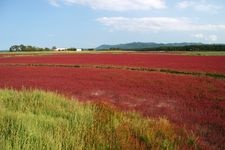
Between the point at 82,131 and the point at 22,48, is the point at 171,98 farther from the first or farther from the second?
the point at 22,48

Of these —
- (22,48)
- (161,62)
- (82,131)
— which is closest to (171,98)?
(82,131)

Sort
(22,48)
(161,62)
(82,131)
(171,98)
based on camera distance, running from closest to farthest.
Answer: (82,131), (171,98), (161,62), (22,48)

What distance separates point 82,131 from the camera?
27.3ft

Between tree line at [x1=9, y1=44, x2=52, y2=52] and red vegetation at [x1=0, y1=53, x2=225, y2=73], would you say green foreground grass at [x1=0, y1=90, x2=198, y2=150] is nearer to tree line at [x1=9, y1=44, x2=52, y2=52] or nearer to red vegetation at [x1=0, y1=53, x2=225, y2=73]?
red vegetation at [x1=0, y1=53, x2=225, y2=73]

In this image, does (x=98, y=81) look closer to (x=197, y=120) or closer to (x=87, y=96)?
(x=87, y=96)

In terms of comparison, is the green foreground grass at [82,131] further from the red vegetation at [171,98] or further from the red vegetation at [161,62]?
the red vegetation at [161,62]

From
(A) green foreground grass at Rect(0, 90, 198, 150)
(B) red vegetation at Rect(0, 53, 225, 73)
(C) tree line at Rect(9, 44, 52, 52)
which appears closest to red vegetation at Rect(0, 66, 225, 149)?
(A) green foreground grass at Rect(0, 90, 198, 150)

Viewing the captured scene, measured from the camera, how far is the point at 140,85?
20.4m

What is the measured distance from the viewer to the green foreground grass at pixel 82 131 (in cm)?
731

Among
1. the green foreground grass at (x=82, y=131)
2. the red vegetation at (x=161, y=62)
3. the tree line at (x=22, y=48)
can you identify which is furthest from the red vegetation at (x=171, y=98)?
the tree line at (x=22, y=48)

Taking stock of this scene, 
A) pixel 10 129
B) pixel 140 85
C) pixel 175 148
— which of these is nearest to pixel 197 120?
pixel 175 148

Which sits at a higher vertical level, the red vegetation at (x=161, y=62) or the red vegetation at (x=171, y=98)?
the red vegetation at (x=171, y=98)

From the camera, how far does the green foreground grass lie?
7309mm

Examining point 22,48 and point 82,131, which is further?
point 22,48
